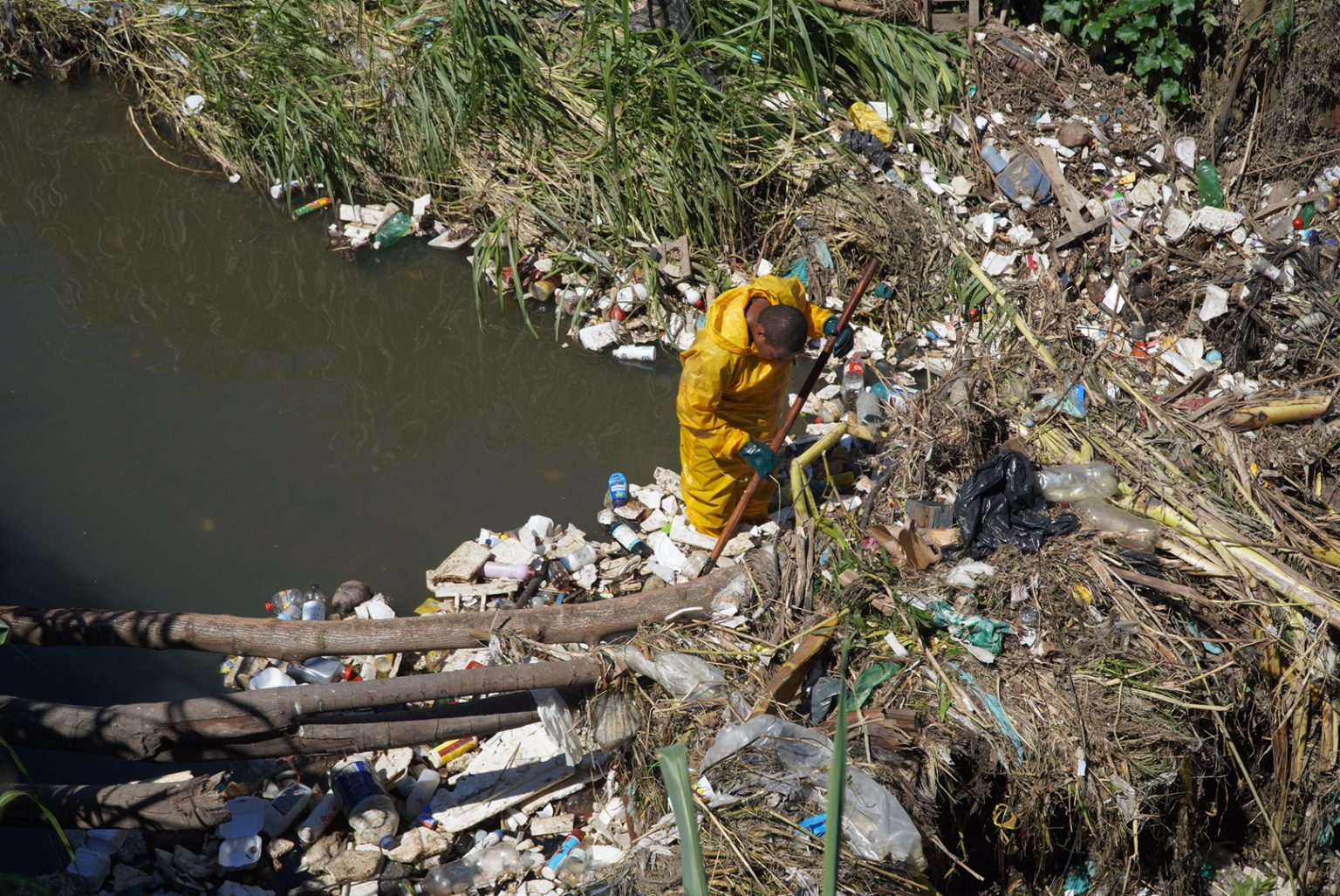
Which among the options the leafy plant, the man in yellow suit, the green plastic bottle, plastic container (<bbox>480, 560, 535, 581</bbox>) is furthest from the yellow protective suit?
the leafy plant

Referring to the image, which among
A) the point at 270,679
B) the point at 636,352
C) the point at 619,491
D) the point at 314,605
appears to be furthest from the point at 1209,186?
the point at 270,679

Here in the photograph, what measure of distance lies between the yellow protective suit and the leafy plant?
3.89 meters

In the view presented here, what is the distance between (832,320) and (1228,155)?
3.90m

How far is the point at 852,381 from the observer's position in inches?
228

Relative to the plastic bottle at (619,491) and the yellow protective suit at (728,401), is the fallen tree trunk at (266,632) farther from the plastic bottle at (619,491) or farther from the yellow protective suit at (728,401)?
the plastic bottle at (619,491)

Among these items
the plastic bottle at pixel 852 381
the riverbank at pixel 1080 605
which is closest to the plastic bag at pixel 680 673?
the riverbank at pixel 1080 605

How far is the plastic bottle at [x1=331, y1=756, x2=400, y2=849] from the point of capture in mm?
3729

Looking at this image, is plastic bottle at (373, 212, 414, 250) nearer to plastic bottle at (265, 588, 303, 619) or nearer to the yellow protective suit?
plastic bottle at (265, 588, 303, 619)

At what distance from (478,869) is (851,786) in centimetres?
148

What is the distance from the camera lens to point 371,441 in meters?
5.54

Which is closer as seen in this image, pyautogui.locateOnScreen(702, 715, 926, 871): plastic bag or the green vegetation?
pyautogui.locateOnScreen(702, 715, 926, 871): plastic bag

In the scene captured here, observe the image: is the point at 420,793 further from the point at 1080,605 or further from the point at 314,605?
the point at 1080,605

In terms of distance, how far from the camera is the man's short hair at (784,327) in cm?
413

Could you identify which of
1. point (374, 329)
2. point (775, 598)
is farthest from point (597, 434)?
point (775, 598)
